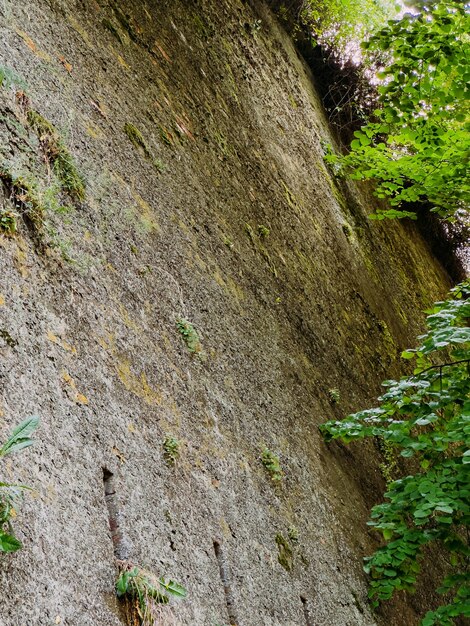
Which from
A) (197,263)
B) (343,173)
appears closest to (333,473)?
(197,263)

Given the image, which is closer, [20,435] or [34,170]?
[20,435]

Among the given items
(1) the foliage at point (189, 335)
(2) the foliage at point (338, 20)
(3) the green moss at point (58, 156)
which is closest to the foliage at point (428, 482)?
(1) the foliage at point (189, 335)

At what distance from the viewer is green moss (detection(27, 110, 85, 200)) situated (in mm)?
2854

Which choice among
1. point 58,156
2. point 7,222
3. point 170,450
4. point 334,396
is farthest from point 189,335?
point 334,396

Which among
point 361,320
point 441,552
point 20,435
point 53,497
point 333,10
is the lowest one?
point 441,552

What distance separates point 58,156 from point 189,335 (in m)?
1.07

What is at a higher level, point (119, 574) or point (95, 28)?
point (95, 28)

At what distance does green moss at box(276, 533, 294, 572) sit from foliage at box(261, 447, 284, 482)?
331mm

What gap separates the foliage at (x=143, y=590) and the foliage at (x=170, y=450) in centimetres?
57

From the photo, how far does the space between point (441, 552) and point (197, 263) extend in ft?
11.9

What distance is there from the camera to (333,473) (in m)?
4.62

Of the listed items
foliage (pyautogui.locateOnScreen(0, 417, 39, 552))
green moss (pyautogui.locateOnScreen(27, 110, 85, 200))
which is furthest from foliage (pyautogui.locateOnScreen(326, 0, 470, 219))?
foliage (pyautogui.locateOnScreen(0, 417, 39, 552))

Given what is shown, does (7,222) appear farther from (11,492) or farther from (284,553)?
(284,553)

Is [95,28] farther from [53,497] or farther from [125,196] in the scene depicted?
[53,497]
